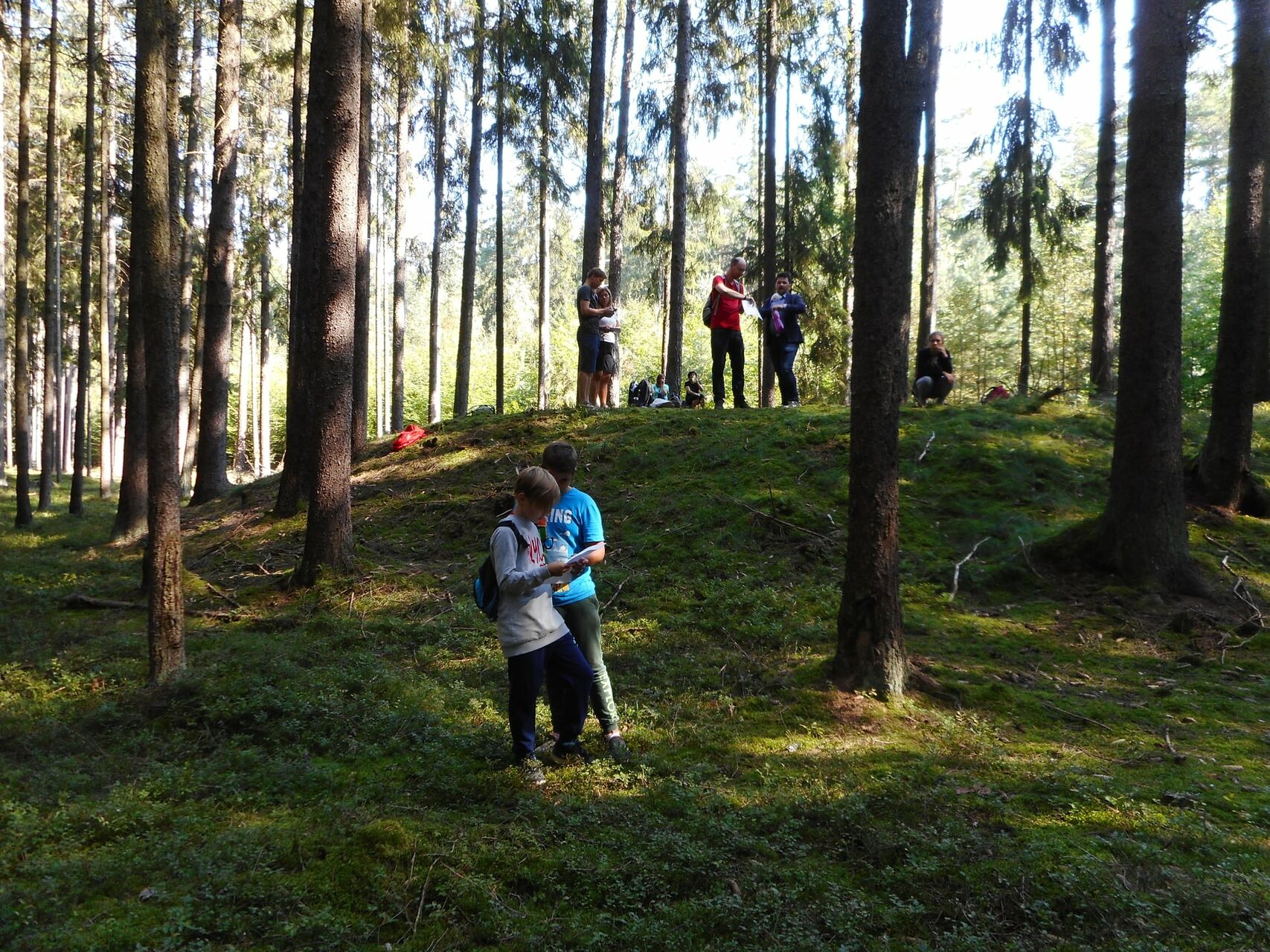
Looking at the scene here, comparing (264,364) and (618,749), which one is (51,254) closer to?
(264,364)

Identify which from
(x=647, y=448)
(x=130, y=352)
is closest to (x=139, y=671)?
(x=647, y=448)

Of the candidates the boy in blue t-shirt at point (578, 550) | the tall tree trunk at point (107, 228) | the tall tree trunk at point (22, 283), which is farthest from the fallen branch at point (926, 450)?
the tall tree trunk at point (107, 228)

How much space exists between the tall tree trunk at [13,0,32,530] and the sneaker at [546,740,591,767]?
16.0 m

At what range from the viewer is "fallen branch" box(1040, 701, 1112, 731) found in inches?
219

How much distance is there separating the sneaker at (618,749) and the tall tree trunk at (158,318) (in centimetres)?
356

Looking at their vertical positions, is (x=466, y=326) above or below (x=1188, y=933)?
above

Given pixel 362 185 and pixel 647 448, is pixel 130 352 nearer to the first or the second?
pixel 362 185

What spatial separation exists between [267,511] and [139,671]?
18.7 ft

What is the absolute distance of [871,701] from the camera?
5762 millimetres

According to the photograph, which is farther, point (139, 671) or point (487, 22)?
point (487, 22)

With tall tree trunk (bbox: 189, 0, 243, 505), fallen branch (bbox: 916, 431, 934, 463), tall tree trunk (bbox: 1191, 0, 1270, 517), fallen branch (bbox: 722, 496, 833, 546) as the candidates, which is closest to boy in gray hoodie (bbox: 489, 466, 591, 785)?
fallen branch (bbox: 722, 496, 833, 546)

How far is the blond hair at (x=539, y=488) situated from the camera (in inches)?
181

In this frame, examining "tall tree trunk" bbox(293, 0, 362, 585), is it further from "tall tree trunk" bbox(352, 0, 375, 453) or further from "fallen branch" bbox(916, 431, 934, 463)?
"fallen branch" bbox(916, 431, 934, 463)

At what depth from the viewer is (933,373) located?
13.2 m
